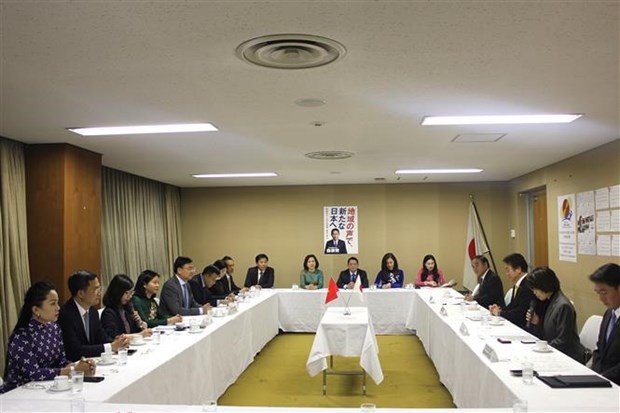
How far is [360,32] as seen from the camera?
2.22 meters

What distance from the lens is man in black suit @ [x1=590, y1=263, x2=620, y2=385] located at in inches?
114

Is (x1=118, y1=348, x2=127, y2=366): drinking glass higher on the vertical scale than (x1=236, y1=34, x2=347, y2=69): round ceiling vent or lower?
lower

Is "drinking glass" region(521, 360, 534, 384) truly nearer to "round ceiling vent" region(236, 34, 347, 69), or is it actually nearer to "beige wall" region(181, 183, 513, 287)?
"round ceiling vent" region(236, 34, 347, 69)

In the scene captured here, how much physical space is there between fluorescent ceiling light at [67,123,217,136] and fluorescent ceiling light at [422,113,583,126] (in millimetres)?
1761

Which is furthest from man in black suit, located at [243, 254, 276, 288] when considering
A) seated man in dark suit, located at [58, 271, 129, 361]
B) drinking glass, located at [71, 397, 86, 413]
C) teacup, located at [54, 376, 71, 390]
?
drinking glass, located at [71, 397, 86, 413]

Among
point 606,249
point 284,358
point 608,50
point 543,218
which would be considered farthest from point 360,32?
point 543,218

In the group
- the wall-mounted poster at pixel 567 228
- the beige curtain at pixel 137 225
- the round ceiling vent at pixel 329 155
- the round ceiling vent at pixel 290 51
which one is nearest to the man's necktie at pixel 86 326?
the round ceiling vent at pixel 290 51

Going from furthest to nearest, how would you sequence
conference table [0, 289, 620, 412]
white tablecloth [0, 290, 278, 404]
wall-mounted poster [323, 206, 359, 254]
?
wall-mounted poster [323, 206, 359, 254] → white tablecloth [0, 290, 278, 404] → conference table [0, 289, 620, 412]

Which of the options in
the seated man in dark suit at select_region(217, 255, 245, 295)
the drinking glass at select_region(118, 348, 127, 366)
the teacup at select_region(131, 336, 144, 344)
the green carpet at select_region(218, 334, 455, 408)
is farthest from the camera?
the seated man in dark suit at select_region(217, 255, 245, 295)

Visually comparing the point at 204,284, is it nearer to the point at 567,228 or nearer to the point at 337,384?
the point at 337,384

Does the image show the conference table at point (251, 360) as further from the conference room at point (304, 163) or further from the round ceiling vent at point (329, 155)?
the round ceiling vent at point (329, 155)

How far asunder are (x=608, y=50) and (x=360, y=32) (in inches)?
47.7

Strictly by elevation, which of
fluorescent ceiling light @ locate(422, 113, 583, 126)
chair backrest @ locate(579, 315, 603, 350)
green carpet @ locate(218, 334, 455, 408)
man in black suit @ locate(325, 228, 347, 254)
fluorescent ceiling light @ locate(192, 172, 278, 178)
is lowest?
green carpet @ locate(218, 334, 455, 408)

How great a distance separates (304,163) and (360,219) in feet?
10.1
